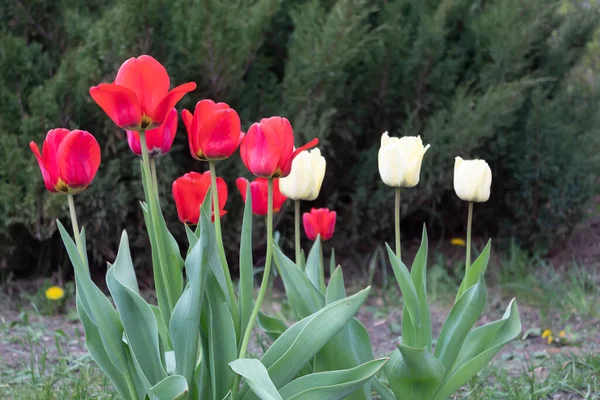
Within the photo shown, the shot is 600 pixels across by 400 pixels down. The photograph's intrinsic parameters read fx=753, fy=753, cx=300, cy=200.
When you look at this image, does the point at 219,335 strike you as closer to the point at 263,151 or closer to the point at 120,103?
the point at 263,151

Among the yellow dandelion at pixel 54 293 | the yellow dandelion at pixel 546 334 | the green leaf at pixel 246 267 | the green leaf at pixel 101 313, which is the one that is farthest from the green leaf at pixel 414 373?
the yellow dandelion at pixel 54 293

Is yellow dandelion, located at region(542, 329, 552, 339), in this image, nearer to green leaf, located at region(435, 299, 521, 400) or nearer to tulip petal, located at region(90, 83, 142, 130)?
green leaf, located at region(435, 299, 521, 400)

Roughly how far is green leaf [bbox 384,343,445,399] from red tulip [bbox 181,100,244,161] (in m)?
0.54

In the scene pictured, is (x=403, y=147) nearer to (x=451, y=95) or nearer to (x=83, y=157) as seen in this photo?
(x=83, y=157)

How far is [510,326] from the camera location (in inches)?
66.4

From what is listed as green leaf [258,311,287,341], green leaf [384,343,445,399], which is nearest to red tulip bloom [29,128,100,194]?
green leaf [258,311,287,341]

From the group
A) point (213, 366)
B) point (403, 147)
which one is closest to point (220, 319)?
point (213, 366)

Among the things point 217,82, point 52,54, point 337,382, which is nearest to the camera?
point 337,382

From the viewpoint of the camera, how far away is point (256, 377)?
137 cm

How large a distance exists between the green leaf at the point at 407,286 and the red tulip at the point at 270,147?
30cm

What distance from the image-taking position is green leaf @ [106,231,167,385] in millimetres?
1488

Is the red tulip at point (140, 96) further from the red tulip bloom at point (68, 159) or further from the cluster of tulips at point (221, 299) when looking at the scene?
the red tulip bloom at point (68, 159)

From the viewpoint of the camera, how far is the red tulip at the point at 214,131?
4.80 feet

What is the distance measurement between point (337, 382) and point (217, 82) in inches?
80.8
